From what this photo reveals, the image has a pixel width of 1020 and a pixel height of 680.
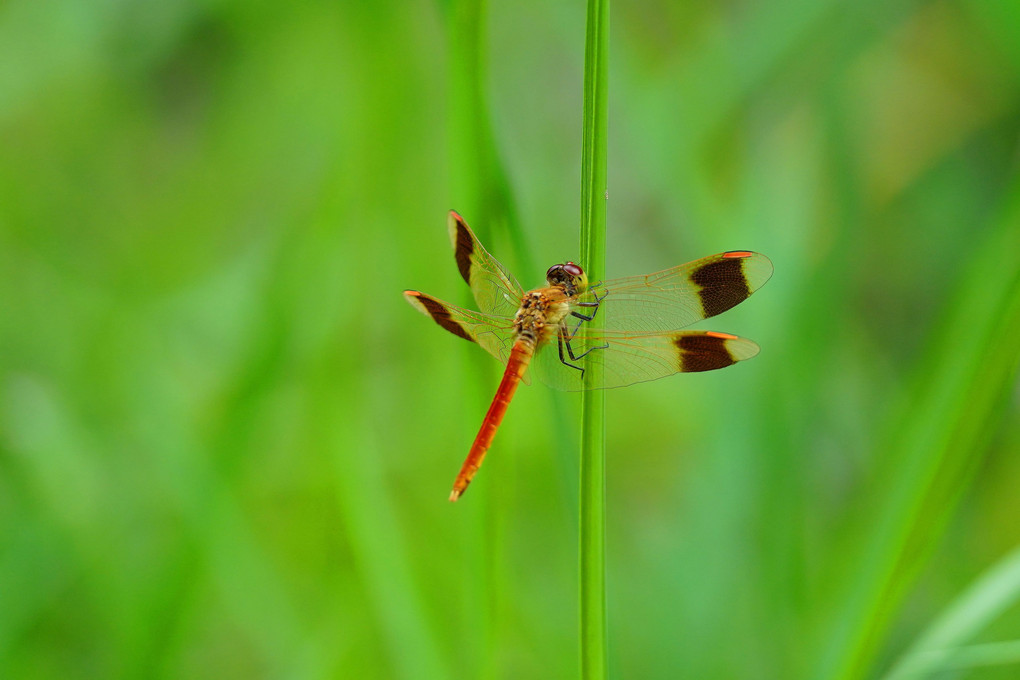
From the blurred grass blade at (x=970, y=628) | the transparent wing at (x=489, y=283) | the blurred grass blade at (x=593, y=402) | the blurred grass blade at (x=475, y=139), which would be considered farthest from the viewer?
the transparent wing at (x=489, y=283)

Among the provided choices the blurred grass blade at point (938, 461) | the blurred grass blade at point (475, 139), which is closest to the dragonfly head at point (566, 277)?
the blurred grass blade at point (475, 139)

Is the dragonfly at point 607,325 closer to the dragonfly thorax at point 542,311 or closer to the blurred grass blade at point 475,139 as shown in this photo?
the dragonfly thorax at point 542,311

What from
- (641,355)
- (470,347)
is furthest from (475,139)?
(641,355)

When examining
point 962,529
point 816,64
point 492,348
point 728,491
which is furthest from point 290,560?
point 816,64

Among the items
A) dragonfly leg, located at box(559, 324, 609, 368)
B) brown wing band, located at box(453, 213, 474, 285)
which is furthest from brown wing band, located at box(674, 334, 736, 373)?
brown wing band, located at box(453, 213, 474, 285)

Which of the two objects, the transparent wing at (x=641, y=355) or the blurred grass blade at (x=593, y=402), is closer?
the blurred grass blade at (x=593, y=402)

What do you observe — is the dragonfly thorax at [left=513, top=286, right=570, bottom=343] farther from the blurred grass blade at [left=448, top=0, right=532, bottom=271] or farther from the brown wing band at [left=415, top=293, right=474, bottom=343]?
the blurred grass blade at [left=448, top=0, right=532, bottom=271]
